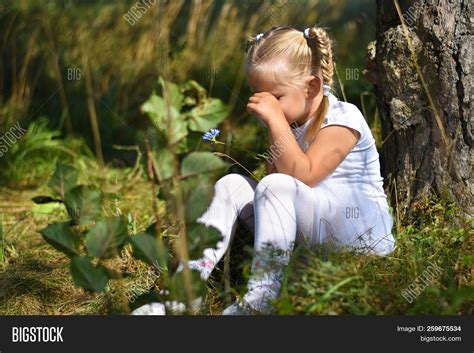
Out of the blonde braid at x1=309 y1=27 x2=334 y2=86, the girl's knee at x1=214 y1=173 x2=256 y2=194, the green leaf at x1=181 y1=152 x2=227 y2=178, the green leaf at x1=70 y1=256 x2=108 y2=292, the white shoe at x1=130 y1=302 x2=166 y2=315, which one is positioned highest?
the blonde braid at x1=309 y1=27 x2=334 y2=86

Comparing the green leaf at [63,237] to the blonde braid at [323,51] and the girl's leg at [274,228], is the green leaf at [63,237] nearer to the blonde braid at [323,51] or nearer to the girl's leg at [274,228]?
the girl's leg at [274,228]

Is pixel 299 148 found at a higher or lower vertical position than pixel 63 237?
higher

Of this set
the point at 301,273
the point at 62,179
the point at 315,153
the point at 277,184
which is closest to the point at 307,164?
the point at 315,153

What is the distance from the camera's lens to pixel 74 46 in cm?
535

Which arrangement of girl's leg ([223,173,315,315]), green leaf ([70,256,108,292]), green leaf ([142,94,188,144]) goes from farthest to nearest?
1. girl's leg ([223,173,315,315])
2. green leaf ([70,256,108,292])
3. green leaf ([142,94,188,144])

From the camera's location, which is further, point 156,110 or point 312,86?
point 312,86

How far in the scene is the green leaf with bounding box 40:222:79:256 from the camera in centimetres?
228

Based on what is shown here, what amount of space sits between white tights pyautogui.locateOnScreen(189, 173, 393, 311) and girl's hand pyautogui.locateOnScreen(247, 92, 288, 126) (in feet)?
0.79

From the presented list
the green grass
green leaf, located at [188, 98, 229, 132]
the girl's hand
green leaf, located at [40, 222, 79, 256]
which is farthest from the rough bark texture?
green leaf, located at [40, 222, 79, 256]

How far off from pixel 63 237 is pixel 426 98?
1481 millimetres

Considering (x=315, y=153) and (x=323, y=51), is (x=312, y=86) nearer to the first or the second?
A: (x=323, y=51)

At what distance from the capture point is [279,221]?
2572 millimetres

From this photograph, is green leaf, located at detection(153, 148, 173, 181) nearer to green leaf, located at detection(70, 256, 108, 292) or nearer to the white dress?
green leaf, located at detection(70, 256, 108, 292)

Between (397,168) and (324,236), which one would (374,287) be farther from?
(397,168)
